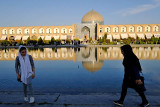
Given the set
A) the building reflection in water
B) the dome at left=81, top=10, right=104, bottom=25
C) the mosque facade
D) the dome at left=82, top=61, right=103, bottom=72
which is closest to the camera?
the dome at left=82, top=61, right=103, bottom=72

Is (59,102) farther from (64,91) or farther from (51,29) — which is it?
(51,29)

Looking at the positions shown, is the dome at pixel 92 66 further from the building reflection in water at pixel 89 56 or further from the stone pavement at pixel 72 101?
the stone pavement at pixel 72 101

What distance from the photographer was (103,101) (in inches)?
110

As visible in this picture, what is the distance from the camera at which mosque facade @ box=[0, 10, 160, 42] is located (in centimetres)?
3697

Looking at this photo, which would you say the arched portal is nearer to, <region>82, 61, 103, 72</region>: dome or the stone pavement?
<region>82, 61, 103, 72</region>: dome

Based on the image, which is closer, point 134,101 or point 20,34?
point 134,101

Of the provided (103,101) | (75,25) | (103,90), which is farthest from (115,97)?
(75,25)

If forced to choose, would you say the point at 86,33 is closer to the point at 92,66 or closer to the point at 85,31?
the point at 85,31

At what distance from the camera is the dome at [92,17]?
40.5 m

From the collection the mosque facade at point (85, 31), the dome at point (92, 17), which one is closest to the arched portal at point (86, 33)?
the mosque facade at point (85, 31)

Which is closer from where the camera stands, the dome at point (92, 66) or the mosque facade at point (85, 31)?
the dome at point (92, 66)

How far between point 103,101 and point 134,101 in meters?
0.52

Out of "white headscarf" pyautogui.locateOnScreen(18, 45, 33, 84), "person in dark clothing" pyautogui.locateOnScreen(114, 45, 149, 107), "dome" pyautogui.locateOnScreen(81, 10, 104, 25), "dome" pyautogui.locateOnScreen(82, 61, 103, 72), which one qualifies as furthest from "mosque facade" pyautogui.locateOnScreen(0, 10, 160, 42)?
"white headscarf" pyautogui.locateOnScreen(18, 45, 33, 84)

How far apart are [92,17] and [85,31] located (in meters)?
4.03
